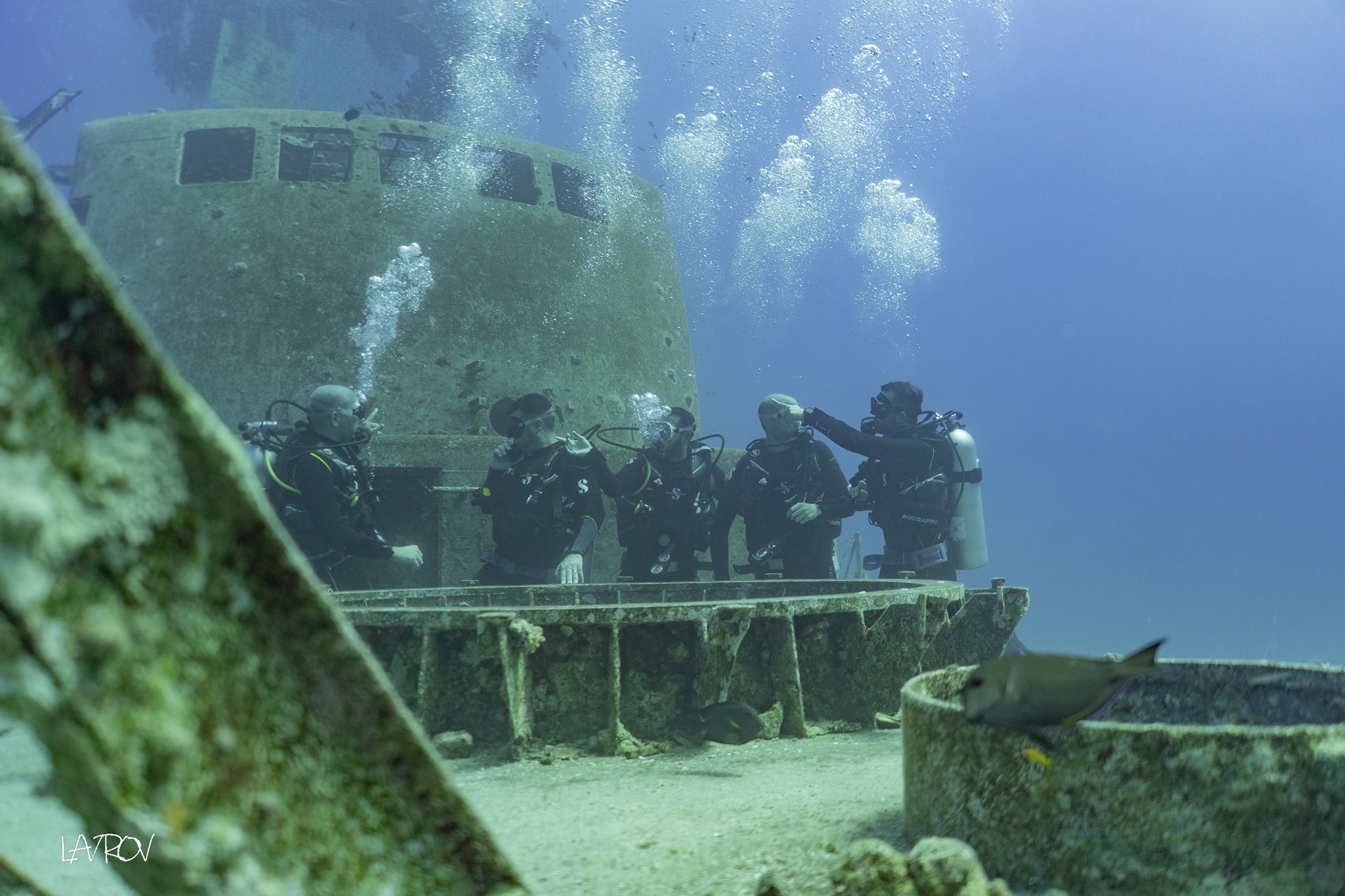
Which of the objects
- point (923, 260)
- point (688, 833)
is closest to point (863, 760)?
point (688, 833)

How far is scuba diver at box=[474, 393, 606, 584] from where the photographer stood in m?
8.21

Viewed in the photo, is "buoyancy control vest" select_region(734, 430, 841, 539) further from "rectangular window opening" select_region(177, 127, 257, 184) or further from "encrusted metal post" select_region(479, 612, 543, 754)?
"rectangular window opening" select_region(177, 127, 257, 184)

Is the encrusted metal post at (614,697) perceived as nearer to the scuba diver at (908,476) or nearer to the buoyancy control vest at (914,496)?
the scuba diver at (908,476)

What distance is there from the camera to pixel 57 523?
2.35 feet

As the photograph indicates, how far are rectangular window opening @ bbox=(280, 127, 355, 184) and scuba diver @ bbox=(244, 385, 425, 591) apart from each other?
22.0 ft

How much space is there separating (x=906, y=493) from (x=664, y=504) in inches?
117

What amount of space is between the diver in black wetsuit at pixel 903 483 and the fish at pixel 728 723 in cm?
575

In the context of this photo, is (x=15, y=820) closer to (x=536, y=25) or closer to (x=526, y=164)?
(x=526, y=164)

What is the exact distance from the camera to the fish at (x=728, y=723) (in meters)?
4.09

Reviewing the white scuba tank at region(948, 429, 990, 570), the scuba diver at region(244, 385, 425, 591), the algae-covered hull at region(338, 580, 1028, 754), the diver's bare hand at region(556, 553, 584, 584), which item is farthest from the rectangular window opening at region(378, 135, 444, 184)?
the algae-covered hull at region(338, 580, 1028, 754)

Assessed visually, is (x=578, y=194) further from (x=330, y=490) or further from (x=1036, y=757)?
(x=1036, y=757)

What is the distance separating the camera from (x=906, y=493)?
995 cm

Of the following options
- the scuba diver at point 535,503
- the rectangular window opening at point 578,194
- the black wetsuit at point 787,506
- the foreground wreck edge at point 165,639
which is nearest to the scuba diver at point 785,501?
the black wetsuit at point 787,506

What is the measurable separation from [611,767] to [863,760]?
1.25m
